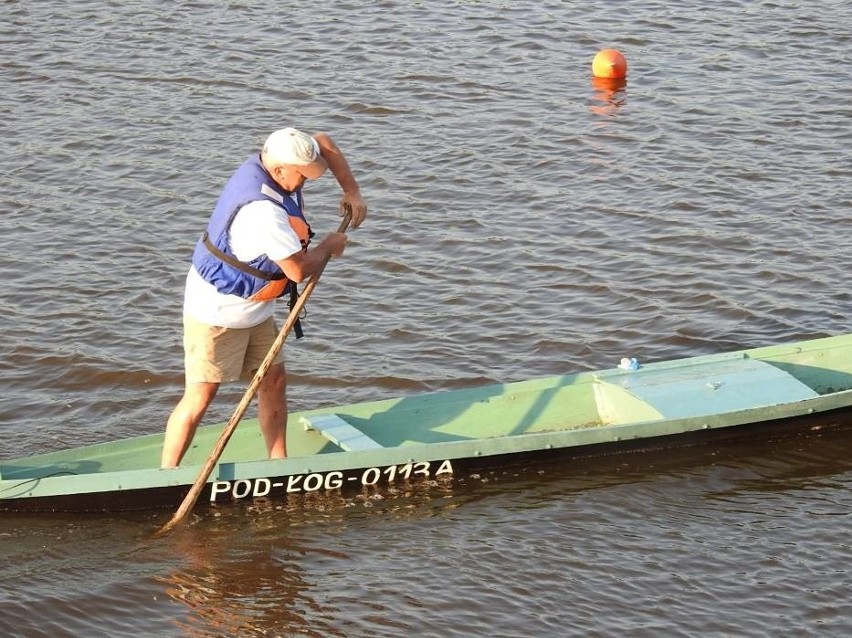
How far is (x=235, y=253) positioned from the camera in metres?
6.32

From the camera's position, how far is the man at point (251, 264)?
6195 mm

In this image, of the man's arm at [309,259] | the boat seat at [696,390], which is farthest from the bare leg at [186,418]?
the boat seat at [696,390]

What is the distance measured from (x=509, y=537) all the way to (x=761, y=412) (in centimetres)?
162

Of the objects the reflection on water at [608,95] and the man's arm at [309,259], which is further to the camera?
the reflection on water at [608,95]

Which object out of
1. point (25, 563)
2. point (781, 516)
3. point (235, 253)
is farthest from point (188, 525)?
point (781, 516)

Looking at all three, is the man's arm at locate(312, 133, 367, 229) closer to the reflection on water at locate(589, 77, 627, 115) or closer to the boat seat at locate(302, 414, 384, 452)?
the boat seat at locate(302, 414, 384, 452)

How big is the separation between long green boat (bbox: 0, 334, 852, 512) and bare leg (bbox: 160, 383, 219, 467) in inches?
3.7

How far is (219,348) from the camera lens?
655cm

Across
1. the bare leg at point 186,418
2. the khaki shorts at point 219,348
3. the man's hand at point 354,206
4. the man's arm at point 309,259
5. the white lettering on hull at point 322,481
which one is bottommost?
the white lettering on hull at point 322,481

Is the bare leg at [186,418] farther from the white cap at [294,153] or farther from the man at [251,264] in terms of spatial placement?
the white cap at [294,153]

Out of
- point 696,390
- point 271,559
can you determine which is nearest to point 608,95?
point 696,390

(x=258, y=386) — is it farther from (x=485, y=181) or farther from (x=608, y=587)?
(x=485, y=181)

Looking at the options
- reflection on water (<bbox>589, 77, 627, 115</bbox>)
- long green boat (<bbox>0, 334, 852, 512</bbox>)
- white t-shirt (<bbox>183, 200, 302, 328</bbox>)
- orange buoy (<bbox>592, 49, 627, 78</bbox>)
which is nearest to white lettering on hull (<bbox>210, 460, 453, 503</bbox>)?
long green boat (<bbox>0, 334, 852, 512</bbox>)

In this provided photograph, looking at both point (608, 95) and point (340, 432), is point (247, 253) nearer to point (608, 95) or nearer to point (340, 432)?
point (340, 432)
